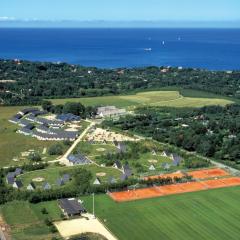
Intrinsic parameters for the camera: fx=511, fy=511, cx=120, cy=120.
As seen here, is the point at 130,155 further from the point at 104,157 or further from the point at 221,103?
the point at 221,103

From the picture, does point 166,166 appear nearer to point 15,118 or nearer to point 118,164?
point 118,164

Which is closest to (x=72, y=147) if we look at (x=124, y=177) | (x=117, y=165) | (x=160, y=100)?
(x=117, y=165)

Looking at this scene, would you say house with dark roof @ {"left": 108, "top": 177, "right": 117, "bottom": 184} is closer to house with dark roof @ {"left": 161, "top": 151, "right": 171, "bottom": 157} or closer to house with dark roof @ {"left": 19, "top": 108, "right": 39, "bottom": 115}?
house with dark roof @ {"left": 161, "top": 151, "right": 171, "bottom": 157}

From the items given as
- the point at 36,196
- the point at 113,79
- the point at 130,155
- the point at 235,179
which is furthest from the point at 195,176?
the point at 113,79

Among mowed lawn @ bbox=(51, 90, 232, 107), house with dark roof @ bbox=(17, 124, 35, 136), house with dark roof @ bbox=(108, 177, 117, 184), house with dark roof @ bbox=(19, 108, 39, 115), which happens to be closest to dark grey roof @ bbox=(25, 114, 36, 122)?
house with dark roof @ bbox=(19, 108, 39, 115)

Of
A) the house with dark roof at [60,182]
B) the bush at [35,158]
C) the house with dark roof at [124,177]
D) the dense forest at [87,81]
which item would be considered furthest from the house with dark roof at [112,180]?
the dense forest at [87,81]
